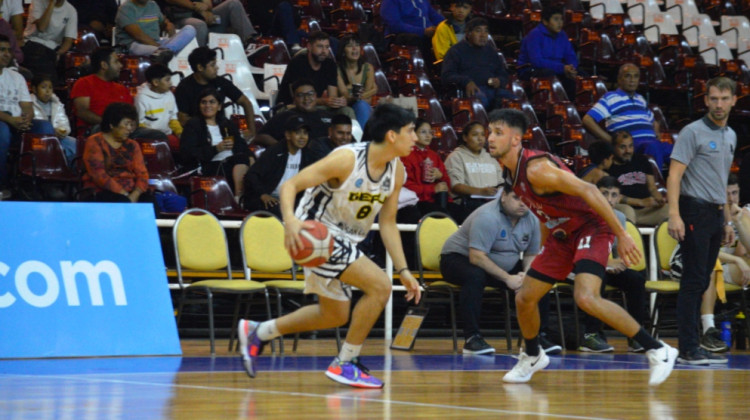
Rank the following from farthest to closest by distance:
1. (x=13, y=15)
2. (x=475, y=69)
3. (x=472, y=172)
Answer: (x=475, y=69)
(x=13, y=15)
(x=472, y=172)

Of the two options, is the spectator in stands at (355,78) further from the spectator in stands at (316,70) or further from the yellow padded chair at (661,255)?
the yellow padded chair at (661,255)

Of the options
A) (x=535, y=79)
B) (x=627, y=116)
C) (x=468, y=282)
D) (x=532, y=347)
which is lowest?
(x=468, y=282)

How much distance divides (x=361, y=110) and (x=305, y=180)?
663 cm

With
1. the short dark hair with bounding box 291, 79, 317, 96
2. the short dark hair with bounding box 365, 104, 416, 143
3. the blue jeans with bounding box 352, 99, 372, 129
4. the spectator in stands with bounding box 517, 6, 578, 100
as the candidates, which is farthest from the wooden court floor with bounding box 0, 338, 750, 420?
the spectator in stands with bounding box 517, 6, 578, 100

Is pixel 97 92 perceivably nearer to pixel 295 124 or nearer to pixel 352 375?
pixel 295 124

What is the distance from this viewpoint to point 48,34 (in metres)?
12.2

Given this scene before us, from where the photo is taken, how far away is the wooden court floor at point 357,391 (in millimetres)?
4789

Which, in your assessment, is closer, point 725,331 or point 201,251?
point 201,251

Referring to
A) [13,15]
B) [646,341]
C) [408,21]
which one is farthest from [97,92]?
[646,341]

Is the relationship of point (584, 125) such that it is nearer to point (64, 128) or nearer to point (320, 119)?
point (320, 119)

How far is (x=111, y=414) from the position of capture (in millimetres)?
4582

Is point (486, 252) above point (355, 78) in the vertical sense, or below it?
below

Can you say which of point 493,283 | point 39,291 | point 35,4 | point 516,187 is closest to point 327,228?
point 516,187

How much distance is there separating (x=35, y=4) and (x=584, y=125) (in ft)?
21.3
